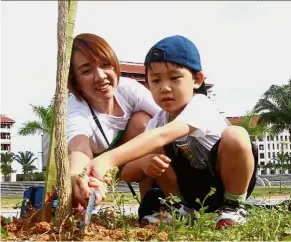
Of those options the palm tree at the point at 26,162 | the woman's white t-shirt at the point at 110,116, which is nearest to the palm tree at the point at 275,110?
the palm tree at the point at 26,162

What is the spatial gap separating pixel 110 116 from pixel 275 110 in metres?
34.1

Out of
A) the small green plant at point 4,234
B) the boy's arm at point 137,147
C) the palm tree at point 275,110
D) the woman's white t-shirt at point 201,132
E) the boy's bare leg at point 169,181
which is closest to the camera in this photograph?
the small green plant at point 4,234

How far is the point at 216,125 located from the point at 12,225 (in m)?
0.90

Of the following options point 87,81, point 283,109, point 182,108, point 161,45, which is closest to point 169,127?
point 182,108

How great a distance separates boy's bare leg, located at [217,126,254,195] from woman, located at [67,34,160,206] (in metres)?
0.52

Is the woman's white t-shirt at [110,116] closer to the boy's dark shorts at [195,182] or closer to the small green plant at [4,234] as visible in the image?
the boy's dark shorts at [195,182]

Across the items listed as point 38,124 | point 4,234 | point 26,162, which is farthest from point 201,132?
point 26,162

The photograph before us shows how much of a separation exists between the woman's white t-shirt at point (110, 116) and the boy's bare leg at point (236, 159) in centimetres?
57

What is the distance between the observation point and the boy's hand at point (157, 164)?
1809 mm

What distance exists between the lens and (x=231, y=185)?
1949 mm

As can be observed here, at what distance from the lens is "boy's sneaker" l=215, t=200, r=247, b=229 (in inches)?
71.0

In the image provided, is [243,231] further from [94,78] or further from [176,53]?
[94,78]

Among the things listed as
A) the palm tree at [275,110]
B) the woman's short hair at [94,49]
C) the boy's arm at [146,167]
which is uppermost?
the palm tree at [275,110]

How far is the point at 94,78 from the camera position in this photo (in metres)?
2.20
